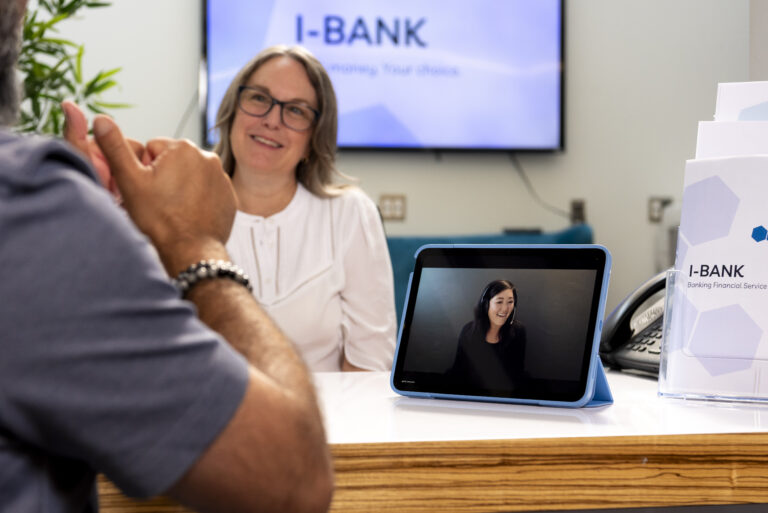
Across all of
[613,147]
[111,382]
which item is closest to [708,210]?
[111,382]

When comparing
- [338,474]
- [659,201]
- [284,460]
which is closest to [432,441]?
[338,474]

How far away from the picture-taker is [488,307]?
0.85 metres

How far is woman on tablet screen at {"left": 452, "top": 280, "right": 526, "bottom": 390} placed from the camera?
2.67ft

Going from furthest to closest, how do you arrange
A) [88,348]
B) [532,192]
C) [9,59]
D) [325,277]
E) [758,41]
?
1. [532,192]
2. [325,277]
3. [758,41]
4. [9,59]
5. [88,348]

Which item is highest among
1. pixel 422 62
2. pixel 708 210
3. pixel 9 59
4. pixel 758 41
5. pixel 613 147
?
pixel 422 62

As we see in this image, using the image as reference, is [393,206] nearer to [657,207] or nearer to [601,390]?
[657,207]

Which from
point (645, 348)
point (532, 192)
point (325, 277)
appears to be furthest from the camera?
point (532, 192)

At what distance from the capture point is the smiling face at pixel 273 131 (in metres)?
2.06

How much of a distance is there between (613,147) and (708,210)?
9.21ft

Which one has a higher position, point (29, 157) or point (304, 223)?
point (29, 157)

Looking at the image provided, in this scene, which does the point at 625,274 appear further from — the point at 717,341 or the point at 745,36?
the point at 717,341

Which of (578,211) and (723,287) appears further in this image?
(578,211)

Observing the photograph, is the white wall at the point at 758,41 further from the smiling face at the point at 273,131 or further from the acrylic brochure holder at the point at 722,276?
the smiling face at the point at 273,131

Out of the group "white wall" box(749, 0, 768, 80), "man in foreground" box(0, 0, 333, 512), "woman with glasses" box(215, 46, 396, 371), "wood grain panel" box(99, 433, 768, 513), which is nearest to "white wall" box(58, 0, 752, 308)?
"woman with glasses" box(215, 46, 396, 371)
